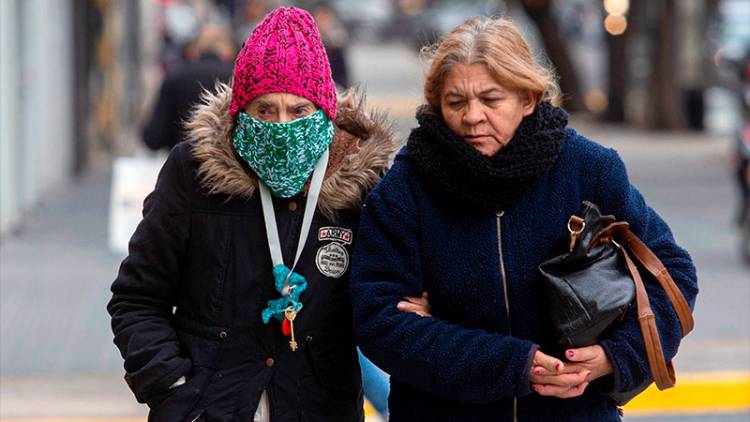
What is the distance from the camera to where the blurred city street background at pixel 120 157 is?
24.0ft

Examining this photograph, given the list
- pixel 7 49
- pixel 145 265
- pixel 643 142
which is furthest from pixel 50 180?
pixel 145 265

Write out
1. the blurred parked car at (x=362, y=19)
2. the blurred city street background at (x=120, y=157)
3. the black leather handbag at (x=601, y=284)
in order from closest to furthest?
the black leather handbag at (x=601, y=284), the blurred city street background at (x=120, y=157), the blurred parked car at (x=362, y=19)

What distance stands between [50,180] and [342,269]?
12.2 m

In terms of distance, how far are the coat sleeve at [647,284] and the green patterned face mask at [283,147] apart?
2.28 feet

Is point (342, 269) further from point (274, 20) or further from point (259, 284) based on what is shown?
point (274, 20)

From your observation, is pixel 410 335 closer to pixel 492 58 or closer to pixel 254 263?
pixel 254 263

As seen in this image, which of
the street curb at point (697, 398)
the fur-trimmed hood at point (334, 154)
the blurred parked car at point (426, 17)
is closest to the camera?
the fur-trimmed hood at point (334, 154)

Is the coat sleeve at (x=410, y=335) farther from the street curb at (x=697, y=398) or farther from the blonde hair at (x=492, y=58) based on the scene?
the street curb at (x=697, y=398)

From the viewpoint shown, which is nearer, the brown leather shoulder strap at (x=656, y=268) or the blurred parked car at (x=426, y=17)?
→ the brown leather shoulder strap at (x=656, y=268)

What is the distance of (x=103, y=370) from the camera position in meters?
7.54

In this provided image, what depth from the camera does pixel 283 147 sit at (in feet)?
10.7

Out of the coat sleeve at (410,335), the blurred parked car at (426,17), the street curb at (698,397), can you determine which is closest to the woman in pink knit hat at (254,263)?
the coat sleeve at (410,335)

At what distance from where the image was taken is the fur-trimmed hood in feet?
11.2

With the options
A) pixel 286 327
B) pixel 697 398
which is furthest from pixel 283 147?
pixel 697 398
